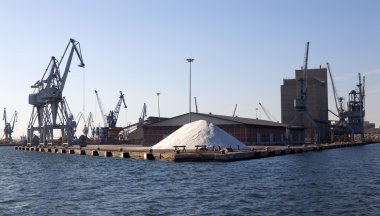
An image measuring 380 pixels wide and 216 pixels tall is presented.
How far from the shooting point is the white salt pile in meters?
73.8

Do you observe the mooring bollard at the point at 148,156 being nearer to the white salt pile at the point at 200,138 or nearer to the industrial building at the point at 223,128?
the white salt pile at the point at 200,138

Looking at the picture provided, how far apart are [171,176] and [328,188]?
47.3 feet

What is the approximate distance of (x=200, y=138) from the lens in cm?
7500

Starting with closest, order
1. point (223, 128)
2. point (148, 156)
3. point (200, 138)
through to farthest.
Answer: point (148, 156) → point (200, 138) → point (223, 128)

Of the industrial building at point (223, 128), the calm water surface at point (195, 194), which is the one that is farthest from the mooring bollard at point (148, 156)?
the industrial building at point (223, 128)

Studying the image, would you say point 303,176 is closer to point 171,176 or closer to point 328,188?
point 328,188

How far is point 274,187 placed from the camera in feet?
118

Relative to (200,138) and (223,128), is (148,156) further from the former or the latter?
(223,128)

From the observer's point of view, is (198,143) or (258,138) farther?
(258,138)

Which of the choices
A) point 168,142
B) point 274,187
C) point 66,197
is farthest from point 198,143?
point 66,197

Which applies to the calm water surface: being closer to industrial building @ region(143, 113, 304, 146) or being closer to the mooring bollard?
the mooring bollard

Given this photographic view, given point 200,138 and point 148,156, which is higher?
point 200,138

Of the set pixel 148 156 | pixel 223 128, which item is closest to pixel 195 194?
pixel 148 156

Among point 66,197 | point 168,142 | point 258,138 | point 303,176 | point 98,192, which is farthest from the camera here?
point 258,138
